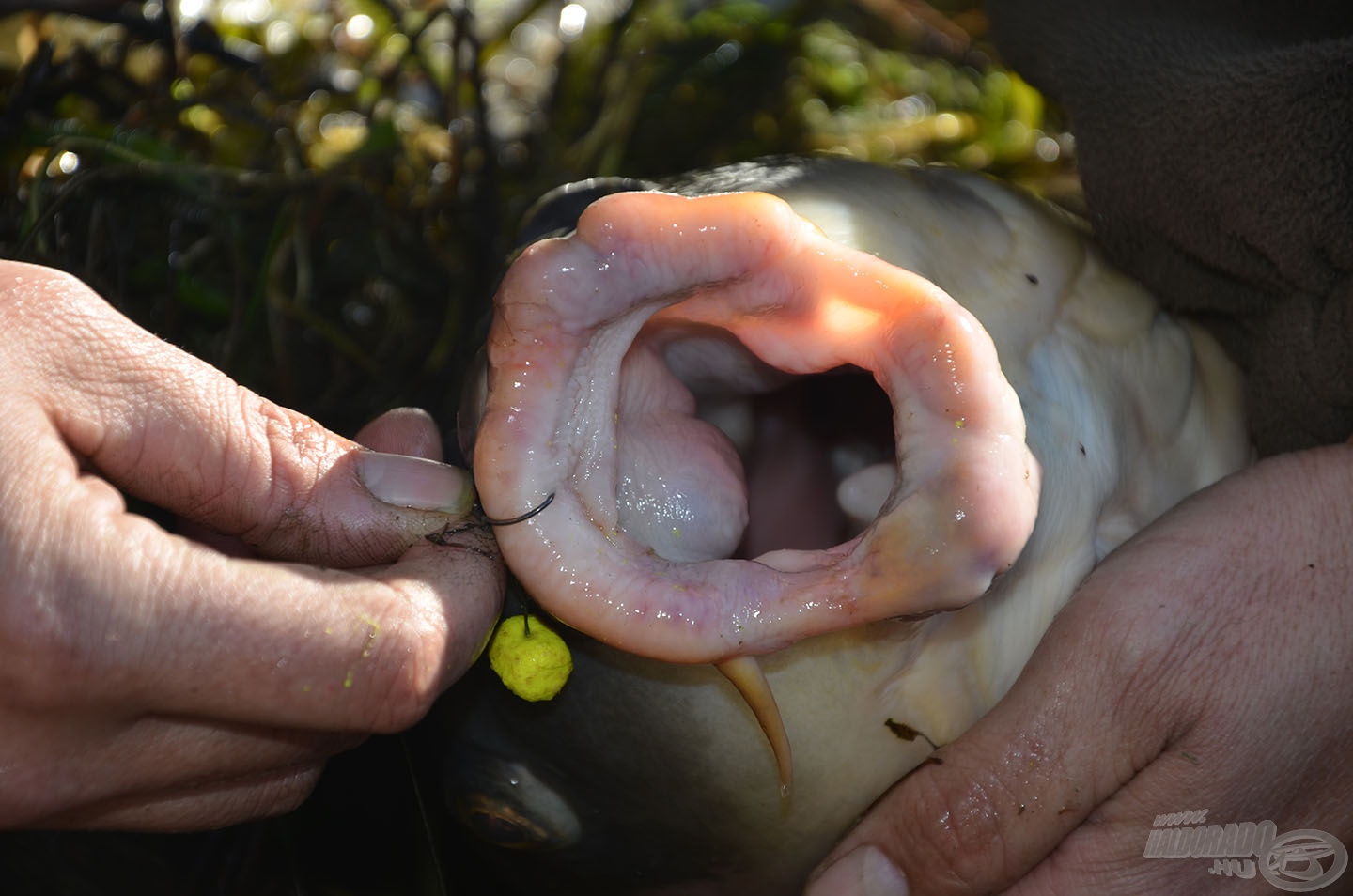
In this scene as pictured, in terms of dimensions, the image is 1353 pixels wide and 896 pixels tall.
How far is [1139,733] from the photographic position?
1244 mm

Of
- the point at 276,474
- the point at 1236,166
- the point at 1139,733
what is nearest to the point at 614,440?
the point at 276,474

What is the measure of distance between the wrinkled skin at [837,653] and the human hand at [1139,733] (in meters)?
0.06

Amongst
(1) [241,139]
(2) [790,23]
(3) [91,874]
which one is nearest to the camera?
(3) [91,874]

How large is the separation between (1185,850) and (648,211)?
934 millimetres

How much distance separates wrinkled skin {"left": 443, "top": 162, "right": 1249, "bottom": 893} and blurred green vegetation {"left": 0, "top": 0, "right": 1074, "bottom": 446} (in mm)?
422

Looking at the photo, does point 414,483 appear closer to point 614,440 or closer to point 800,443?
point 614,440

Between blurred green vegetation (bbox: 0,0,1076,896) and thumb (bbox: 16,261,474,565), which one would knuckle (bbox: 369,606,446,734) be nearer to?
thumb (bbox: 16,261,474,565)

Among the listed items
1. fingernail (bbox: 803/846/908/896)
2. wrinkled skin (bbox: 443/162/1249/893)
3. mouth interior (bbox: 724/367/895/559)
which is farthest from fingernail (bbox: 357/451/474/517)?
fingernail (bbox: 803/846/908/896)

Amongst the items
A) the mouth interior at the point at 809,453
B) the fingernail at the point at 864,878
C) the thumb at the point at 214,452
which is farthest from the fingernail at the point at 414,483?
the fingernail at the point at 864,878

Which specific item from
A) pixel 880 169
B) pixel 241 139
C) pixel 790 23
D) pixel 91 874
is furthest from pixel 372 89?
pixel 91 874

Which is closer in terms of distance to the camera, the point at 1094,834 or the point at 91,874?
the point at 1094,834

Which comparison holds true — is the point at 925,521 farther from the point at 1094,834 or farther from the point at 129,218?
the point at 129,218

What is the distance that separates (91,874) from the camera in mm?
1480

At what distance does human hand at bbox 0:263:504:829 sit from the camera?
808 mm
